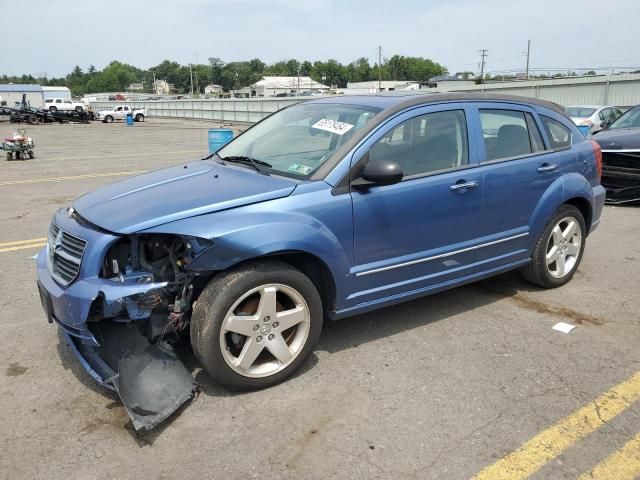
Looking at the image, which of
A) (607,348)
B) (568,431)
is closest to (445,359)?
(568,431)

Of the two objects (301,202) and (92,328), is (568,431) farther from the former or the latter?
(92,328)

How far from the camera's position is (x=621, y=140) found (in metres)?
8.27

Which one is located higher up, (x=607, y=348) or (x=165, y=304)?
(x=165, y=304)

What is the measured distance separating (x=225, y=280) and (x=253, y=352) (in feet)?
1.56

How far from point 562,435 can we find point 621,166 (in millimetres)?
6800

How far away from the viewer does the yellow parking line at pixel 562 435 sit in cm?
255

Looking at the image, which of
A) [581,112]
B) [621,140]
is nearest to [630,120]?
[621,140]

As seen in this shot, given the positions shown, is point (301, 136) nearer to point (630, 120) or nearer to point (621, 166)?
point (621, 166)

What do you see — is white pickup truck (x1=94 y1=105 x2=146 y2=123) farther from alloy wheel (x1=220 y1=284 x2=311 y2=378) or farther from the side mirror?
alloy wheel (x1=220 y1=284 x2=311 y2=378)

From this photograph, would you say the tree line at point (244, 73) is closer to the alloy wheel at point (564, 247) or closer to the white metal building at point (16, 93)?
the white metal building at point (16, 93)

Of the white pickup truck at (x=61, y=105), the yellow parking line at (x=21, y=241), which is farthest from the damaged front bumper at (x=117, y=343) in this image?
the white pickup truck at (x=61, y=105)

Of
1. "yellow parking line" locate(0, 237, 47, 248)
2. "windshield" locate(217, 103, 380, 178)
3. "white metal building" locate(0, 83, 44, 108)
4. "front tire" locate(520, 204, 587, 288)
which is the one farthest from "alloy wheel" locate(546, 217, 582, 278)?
"white metal building" locate(0, 83, 44, 108)

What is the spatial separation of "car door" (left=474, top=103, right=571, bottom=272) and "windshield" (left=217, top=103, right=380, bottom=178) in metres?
1.05

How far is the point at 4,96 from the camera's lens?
204ft
